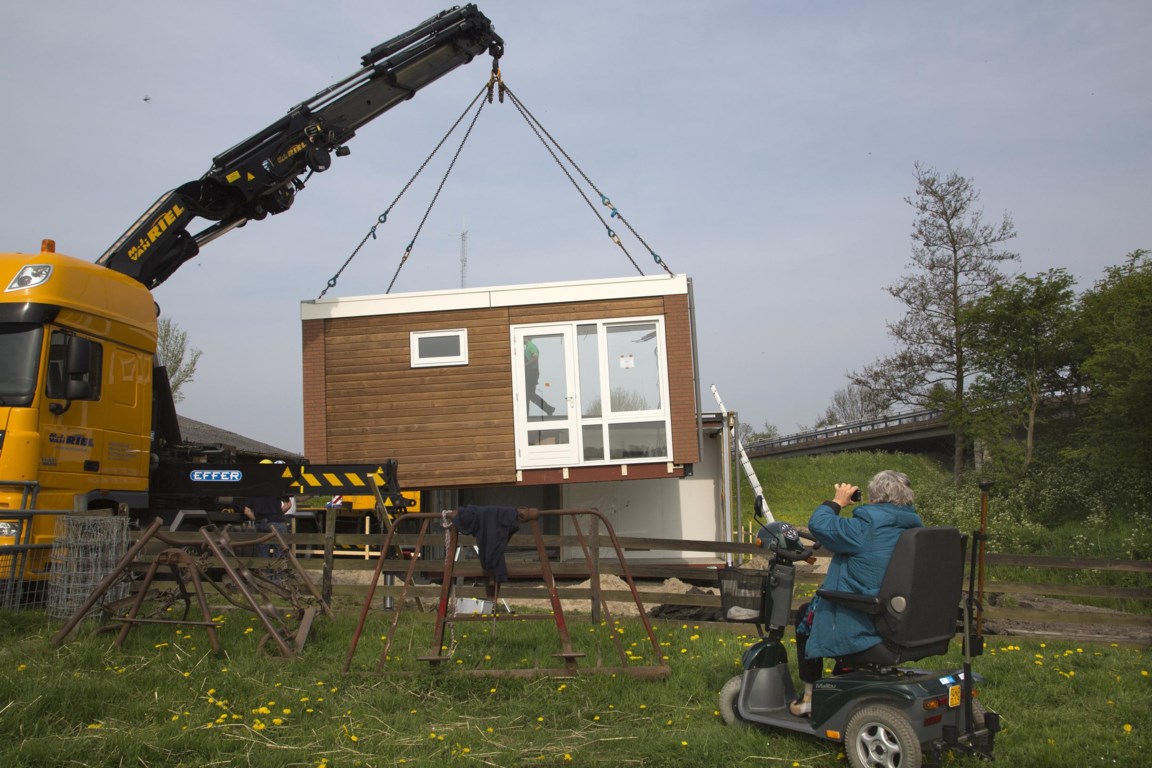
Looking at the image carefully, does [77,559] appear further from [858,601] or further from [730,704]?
[858,601]

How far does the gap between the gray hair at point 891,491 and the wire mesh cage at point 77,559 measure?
6.10m

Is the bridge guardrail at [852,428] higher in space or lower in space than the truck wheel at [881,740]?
higher

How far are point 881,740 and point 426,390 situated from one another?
35.5ft

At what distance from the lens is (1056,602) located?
43.8 ft

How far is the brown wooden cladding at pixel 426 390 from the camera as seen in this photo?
14.0 m

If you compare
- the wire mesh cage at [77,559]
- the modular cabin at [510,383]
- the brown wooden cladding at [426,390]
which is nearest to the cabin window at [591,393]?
the modular cabin at [510,383]

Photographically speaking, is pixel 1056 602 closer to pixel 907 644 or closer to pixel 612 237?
pixel 612 237

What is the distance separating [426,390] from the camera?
14289 millimetres

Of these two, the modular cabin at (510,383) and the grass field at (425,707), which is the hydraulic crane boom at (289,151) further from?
the grass field at (425,707)

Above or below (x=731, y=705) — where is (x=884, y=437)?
above

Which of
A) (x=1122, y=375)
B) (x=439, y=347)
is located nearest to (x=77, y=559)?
(x=439, y=347)

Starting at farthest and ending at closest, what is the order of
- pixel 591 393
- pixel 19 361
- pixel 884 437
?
pixel 884 437 < pixel 591 393 < pixel 19 361

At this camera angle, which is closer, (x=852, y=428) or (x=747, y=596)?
(x=747, y=596)

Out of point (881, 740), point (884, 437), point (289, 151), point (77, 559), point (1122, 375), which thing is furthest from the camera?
point (884, 437)
